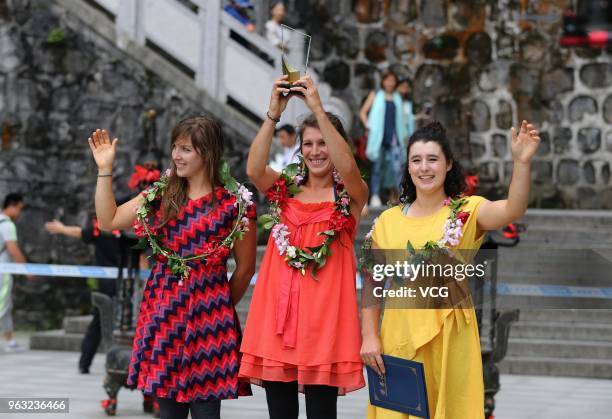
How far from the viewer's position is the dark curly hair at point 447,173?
6.05 meters

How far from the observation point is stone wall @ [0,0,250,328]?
15.4 meters

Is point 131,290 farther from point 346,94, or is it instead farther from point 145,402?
point 346,94

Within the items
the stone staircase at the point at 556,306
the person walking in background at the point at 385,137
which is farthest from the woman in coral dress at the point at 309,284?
the person walking in background at the point at 385,137

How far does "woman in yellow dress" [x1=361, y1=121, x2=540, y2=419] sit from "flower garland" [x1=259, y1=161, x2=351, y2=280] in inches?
10.2

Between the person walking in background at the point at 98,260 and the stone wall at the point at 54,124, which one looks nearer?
the person walking in background at the point at 98,260

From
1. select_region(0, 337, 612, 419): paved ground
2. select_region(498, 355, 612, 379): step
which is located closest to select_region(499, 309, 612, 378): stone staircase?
select_region(498, 355, 612, 379): step

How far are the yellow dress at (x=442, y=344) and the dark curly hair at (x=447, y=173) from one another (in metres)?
0.18

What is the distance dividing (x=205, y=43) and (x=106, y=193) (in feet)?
29.4

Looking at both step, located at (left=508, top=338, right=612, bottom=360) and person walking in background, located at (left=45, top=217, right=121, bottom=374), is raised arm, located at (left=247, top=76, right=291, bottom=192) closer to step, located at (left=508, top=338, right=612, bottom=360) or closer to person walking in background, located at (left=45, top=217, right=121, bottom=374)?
person walking in background, located at (left=45, top=217, right=121, bottom=374)

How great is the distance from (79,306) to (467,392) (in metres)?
10.3

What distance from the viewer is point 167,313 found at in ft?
20.8

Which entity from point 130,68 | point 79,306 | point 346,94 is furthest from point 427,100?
point 79,306

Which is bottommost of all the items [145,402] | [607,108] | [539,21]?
[145,402]

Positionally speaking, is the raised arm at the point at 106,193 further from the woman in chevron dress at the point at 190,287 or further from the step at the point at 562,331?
the step at the point at 562,331
